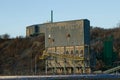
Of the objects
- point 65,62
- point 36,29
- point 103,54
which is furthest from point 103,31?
point 65,62

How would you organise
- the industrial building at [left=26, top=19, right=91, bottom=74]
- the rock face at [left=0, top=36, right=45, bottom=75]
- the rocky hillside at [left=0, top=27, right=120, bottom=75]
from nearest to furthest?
the industrial building at [left=26, top=19, right=91, bottom=74] < the rocky hillside at [left=0, top=27, right=120, bottom=75] < the rock face at [left=0, top=36, right=45, bottom=75]

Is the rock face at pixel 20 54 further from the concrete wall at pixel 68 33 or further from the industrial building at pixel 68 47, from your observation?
the concrete wall at pixel 68 33

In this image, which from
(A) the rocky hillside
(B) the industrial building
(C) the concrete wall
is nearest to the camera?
(B) the industrial building

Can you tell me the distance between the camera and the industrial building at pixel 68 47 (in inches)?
2202

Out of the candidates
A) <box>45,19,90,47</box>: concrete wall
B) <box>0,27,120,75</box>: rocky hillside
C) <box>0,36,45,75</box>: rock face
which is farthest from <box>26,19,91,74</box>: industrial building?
<box>0,36,45,75</box>: rock face

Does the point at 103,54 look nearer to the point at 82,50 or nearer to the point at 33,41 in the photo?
the point at 82,50

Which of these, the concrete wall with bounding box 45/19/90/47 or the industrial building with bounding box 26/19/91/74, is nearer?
the industrial building with bounding box 26/19/91/74

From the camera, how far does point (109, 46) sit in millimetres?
57469

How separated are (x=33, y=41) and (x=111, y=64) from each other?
2303cm

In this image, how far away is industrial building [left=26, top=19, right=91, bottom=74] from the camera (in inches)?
2202

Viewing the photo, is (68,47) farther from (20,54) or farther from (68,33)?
(20,54)

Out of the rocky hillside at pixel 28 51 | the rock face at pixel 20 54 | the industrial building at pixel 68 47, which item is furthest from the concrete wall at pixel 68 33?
the rock face at pixel 20 54

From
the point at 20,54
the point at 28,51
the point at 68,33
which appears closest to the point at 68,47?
the point at 68,33

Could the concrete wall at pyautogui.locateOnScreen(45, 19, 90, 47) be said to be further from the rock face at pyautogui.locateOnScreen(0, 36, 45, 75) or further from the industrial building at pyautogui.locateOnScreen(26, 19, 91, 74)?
the rock face at pyautogui.locateOnScreen(0, 36, 45, 75)
